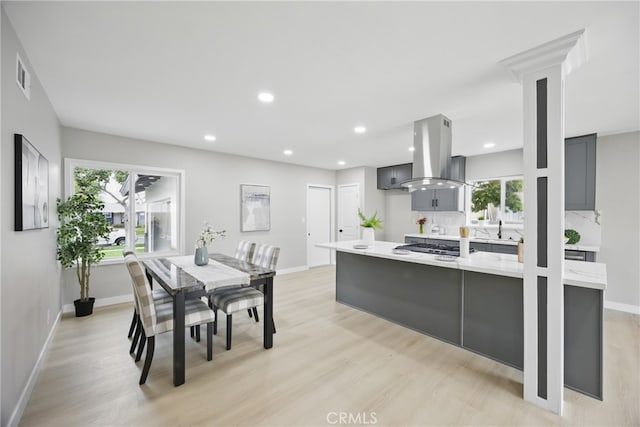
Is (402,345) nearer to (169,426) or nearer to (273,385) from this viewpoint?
(273,385)

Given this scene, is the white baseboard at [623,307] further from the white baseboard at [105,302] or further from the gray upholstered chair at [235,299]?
the white baseboard at [105,302]

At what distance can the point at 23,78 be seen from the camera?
1941 millimetres

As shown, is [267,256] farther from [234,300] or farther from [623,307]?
[623,307]

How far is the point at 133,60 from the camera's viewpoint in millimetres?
2051

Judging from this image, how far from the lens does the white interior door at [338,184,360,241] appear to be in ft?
22.0

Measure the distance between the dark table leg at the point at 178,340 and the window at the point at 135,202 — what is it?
2.31 meters

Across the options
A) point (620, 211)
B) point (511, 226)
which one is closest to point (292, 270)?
point (511, 226)

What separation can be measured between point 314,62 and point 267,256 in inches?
87.9

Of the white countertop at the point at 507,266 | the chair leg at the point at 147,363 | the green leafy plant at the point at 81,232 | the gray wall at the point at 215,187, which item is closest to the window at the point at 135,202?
the gray wall at the point at 215,187

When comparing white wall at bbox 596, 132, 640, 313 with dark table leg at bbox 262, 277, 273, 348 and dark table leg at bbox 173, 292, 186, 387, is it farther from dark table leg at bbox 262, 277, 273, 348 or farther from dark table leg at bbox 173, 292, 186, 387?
dark table leg at bbox 173, 292, 186, 387

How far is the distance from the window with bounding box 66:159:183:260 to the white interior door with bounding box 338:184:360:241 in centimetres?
381

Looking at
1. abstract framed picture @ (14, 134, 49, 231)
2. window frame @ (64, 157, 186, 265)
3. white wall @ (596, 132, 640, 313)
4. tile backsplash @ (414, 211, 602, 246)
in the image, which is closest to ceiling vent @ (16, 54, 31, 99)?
abstract framed picture @ (14, 134, 49, 231)

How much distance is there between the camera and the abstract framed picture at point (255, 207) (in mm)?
5359

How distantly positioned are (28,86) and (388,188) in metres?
5.97
